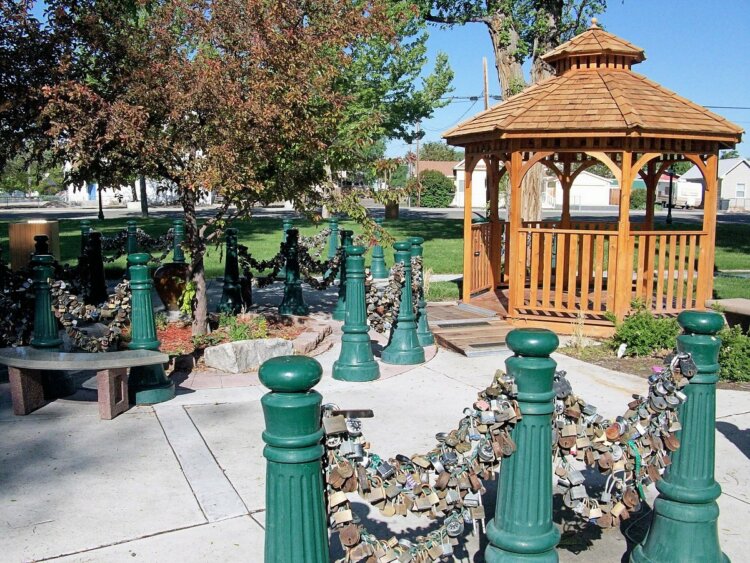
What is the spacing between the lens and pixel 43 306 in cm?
653

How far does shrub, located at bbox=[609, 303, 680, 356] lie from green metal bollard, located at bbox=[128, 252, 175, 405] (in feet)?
17.2

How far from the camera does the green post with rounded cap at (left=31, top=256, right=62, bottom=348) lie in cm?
652

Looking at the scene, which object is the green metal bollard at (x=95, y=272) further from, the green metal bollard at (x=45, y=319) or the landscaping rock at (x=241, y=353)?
the green metal bollard at (x=45, y=319)

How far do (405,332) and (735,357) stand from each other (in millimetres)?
3440

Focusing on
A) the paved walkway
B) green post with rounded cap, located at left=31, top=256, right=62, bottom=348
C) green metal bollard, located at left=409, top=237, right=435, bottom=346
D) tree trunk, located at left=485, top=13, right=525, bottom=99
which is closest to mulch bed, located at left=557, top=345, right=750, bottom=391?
the paved walkway

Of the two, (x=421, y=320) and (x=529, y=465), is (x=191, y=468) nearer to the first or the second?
(x=529, y=465)

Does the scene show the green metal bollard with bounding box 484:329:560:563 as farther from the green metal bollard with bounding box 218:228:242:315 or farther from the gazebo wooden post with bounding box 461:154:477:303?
the gazebo wooden post with bounding box 461:154:477:303

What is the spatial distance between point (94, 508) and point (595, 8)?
73.1ft

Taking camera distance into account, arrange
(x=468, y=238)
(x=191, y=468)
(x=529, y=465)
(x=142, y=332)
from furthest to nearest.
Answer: (x=468, y=238), (x=142, y=332), (x=191, y=468), (x=529, y=465)

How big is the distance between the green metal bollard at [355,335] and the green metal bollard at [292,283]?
3055 mm

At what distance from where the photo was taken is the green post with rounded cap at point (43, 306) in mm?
6520

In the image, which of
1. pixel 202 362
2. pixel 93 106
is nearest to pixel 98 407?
pixel 202 362

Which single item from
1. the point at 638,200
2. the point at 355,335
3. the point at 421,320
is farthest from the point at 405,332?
the point at 638,200

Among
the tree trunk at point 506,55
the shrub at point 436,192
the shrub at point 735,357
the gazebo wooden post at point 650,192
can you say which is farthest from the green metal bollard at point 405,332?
the shrub at point 436,192
